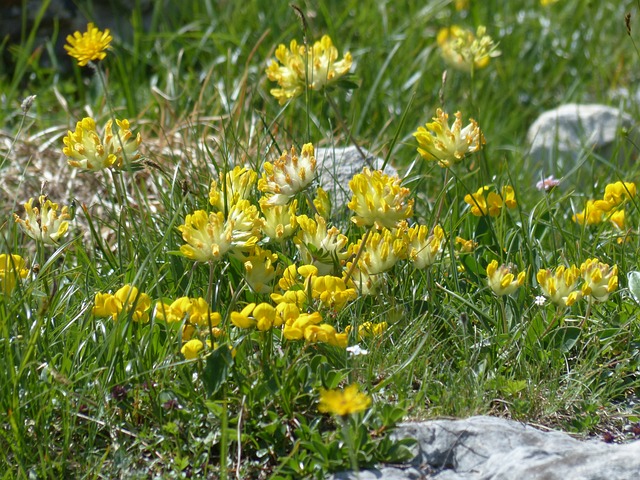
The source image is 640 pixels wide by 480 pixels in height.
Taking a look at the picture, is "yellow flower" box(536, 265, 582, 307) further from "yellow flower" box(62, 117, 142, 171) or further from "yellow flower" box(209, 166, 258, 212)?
"yellow flower" box(62, 117, 142, 171)

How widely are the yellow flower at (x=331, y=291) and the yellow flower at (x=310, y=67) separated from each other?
770mm

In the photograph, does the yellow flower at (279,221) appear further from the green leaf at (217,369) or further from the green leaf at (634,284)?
the green leaf at (634,284)

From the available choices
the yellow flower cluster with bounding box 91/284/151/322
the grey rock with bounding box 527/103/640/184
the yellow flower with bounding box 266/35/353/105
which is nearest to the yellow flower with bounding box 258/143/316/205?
the yellow flower cluster with bounding box 91/284/151/322

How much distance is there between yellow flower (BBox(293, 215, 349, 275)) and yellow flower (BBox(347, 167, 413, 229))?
0.59 feet

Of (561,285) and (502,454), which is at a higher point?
(561,285)

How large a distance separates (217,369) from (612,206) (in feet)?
4.58

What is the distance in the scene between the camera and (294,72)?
9.04ft

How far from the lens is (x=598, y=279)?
86.4 inches

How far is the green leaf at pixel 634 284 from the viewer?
237 cm

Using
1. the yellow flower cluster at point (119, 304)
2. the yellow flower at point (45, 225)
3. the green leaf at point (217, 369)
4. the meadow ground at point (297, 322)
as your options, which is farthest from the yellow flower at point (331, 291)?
the yellow flower at point (45, 225)

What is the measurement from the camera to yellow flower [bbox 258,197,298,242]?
232 cm

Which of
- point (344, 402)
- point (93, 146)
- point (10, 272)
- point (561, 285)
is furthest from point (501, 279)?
point (10, 272)

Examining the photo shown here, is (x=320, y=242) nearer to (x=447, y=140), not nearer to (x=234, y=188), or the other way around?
(x=234, y=188)

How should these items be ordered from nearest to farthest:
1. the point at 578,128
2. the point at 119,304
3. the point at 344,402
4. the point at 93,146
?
the point at 344,402, the point at 119,304, the point at 93,146, the point at 578,128
